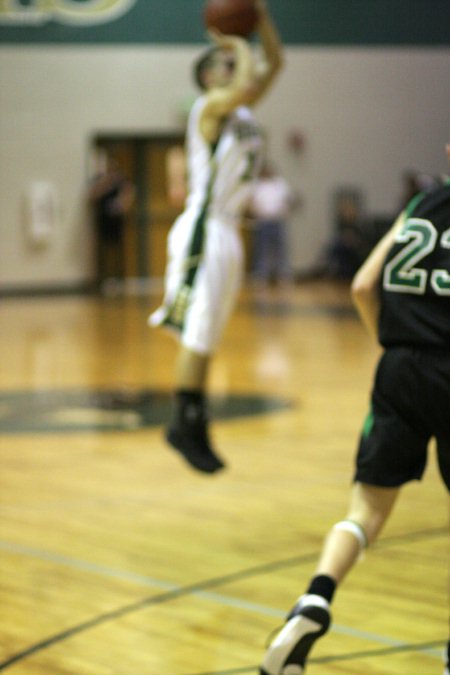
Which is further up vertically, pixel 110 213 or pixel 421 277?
pixel 421 277

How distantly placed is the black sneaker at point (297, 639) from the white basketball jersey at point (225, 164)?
2.75 meters

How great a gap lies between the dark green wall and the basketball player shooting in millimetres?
928

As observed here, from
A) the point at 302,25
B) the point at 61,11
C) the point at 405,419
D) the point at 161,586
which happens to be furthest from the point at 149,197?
the point at 405,419

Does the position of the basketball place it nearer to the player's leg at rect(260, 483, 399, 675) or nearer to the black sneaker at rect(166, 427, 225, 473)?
the black sneaker at rect(166, 427, 225, 473)

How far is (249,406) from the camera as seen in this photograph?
7.33 metres

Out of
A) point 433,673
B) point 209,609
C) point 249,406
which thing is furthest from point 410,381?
point 249,406

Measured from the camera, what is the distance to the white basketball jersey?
Answer: 5.05 meters

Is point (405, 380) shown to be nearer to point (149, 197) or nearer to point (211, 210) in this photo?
point (211, 210)

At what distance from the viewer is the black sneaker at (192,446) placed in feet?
15.9

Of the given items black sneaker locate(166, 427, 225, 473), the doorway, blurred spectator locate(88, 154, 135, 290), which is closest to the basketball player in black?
black sneaker locate(166, 427, 225, 473)

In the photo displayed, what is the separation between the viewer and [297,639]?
2.49 m

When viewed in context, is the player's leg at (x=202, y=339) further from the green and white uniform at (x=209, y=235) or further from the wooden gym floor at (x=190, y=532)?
the wooden gym floor at (x=190, y=532)

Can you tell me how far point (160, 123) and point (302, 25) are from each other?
558 cm

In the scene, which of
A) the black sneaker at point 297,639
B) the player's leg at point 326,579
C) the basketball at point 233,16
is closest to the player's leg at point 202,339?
the basketball at point 233,16
